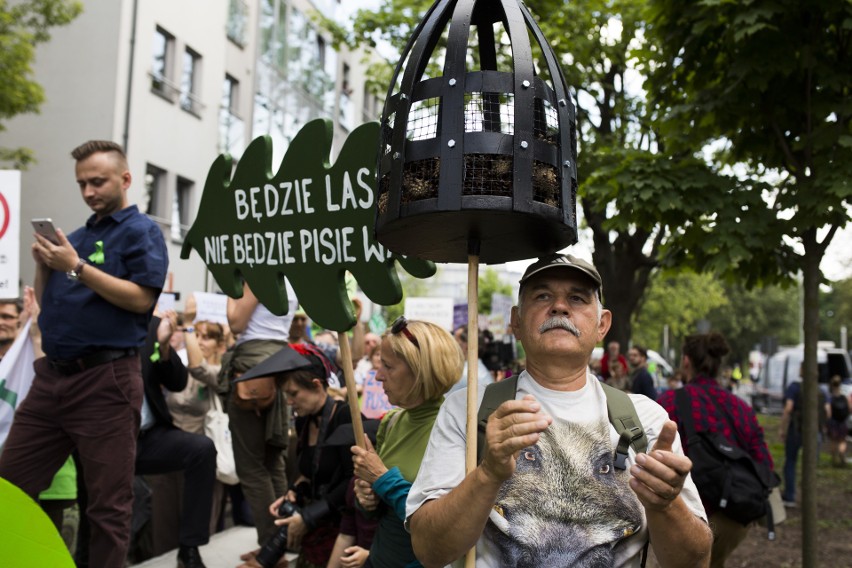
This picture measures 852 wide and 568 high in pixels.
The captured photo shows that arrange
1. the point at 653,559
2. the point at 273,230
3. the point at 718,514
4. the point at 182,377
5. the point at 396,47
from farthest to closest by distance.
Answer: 1. the point at 396,47
2. the point at 182,377
3. the point at 718,514
4. the point at 273,230
5. the point at 653,559

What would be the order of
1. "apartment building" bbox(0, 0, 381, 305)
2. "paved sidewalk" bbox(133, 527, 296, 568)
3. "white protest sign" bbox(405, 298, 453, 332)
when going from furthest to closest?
1. "apartment building" bbox(0, 0, 381, 305)
2. "white protest sign" bbox(405, 298, 453, 332)
3. "paved sidewalk" bbox(133, 527, 296, 568)

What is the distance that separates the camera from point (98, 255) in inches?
155

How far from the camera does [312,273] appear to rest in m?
3.62

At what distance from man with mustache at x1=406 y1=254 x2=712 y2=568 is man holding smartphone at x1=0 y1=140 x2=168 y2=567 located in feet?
6.38

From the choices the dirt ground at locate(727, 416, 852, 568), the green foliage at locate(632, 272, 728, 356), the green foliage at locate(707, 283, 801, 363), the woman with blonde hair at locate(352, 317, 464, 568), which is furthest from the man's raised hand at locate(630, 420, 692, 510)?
the green foliage at locate(707, 283, 801, 363)

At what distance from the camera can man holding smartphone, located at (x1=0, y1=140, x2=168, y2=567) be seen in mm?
3822

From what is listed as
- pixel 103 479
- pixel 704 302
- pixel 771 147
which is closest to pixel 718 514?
pixel 771 147

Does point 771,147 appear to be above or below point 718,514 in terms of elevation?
above

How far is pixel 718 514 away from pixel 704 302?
134ft

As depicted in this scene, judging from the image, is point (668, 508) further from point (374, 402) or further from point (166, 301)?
point (166, 301)

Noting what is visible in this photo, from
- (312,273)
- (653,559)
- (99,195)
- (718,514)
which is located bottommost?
(718,514)

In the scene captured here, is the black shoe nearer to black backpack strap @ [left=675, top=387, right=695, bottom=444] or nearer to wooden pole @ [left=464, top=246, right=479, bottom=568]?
black backpack strap @ [left=675, top=387, right=695, bottom=444]

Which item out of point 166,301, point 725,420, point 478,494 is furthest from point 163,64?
point 478,494

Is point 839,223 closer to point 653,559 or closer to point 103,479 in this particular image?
point 653,559
